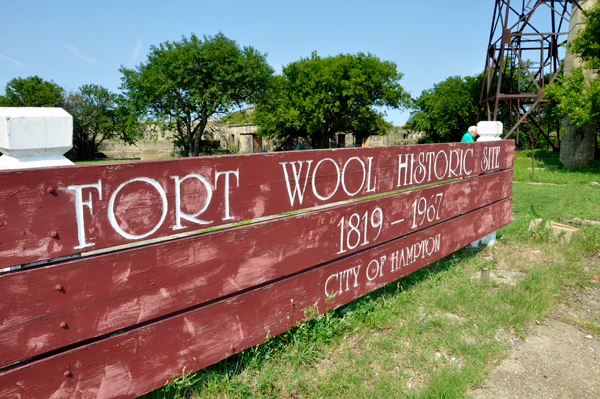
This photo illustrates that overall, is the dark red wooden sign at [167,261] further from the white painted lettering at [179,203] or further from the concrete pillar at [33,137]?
the concrete pillar at [33,137]

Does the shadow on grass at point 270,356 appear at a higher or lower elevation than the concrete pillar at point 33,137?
lower

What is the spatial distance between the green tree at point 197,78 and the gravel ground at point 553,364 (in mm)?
24330

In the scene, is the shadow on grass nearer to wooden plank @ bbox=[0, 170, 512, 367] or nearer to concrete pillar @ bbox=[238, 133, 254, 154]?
wooden plank @ bbox=[0, 170, 512, 367]

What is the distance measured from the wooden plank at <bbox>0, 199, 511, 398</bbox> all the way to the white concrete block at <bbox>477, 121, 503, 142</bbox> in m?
2.49

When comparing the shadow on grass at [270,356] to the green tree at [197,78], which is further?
the green tree at [197,78]

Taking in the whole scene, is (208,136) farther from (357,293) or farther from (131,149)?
(357,293)

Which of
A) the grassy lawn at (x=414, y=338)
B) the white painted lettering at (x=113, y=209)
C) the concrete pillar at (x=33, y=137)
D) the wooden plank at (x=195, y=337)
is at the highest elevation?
the concrete pillar at (x=33, y=137)

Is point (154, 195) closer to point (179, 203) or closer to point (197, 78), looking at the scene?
point (179, 203)

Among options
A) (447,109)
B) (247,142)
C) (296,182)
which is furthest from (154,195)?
(247,142)

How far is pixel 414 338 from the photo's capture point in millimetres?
3146

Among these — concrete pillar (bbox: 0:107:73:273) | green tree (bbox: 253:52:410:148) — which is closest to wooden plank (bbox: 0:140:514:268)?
concrete pillar (bbox: 0:107:73:273)

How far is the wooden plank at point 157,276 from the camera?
1635mm

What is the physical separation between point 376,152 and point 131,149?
47.2 m

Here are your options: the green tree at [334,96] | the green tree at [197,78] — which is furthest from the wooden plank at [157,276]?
the green tree at [334,96]
